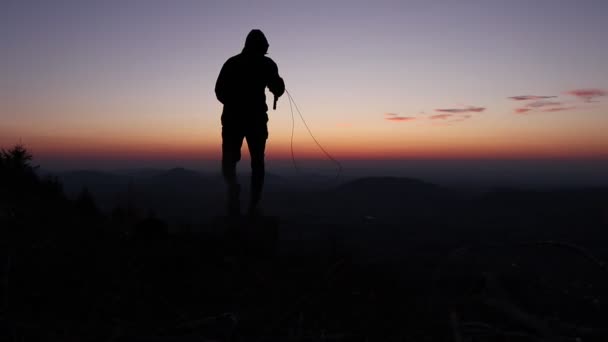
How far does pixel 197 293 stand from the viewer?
9.71 ft

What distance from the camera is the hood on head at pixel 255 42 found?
632cm

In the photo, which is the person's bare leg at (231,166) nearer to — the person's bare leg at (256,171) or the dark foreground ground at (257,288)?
the person's bare leg at (256,171)

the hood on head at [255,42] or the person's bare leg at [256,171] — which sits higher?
the hood on head at [255,42]

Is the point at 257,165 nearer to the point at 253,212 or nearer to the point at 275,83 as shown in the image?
the point at 253,212

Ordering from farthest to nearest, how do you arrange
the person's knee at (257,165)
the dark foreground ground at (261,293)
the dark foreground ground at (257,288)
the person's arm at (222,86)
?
the person's knee at (257,165)
the person's arm at (222,86)
the dark foreground ground at (261,293)
the dark foreground ground at (257,288)

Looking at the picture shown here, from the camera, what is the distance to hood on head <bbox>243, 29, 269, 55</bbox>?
20.7 feet

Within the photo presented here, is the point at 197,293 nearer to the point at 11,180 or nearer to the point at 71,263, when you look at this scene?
→ the point at 71,263

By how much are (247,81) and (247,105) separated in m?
0.39

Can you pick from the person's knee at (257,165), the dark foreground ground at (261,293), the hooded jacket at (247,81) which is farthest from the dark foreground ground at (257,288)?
the hooded jacket at (247,81)

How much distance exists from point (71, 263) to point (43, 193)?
149 inches

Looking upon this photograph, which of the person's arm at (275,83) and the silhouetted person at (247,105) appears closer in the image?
the silhouetted person at (247,105)

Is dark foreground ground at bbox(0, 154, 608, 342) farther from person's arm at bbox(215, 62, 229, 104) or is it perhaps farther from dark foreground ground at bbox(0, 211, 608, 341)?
person's arm at bbox(215, 62, 229, 104)

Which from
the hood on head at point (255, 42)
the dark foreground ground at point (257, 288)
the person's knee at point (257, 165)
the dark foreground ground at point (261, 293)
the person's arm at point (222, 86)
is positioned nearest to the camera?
the dark foreground ground at point (257, 288)

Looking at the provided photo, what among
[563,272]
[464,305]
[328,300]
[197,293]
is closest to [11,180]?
[197,293]
